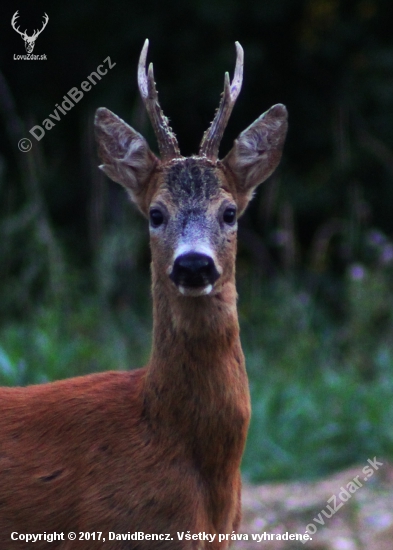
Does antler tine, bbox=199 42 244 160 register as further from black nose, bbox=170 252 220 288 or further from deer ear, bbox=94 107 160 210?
black nose, bbox=170 252 220 288

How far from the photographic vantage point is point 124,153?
4.60m

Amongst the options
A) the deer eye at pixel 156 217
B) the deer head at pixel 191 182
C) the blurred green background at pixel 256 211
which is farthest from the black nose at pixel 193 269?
the blurred green background at pixel 256 211

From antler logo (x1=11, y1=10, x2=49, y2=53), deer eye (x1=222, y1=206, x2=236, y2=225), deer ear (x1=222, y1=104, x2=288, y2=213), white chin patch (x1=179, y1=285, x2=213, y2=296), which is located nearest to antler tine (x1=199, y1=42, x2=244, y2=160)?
deer ear (x1=222, y1=104, x2=288, y2=213)

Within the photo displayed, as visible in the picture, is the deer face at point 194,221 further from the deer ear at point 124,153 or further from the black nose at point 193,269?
the deer ear at point 124,153

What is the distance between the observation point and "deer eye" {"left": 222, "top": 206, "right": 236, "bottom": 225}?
4.26 meters

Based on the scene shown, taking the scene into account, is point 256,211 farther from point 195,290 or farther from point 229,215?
point 195,290

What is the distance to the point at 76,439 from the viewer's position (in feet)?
13.6

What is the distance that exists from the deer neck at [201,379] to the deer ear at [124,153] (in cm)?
66

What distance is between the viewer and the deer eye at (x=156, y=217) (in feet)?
13.9

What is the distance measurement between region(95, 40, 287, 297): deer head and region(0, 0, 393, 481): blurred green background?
8.48 ft

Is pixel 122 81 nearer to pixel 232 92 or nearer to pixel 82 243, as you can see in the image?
pixel 82 243

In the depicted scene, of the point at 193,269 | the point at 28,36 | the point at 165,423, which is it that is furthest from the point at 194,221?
the point at 28,36

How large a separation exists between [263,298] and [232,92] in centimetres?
483

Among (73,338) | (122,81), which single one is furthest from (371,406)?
(122,81)
